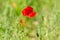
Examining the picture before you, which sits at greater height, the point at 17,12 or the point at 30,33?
the point at 17,12

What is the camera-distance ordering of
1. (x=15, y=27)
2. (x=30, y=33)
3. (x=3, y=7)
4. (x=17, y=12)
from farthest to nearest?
(x=3, y=7), (x=17, y=12), (x=30, y=33), (x=15, y=27)

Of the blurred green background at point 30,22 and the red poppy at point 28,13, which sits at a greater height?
the red poppy at point 28,13

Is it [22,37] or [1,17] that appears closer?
[22,37]

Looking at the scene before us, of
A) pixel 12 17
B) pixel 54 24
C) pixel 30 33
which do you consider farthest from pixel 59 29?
pixel 12 17

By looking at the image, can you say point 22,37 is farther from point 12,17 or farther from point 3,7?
point 3,7

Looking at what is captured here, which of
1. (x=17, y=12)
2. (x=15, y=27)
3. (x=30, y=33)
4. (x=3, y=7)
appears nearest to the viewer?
(x=15, y=27)

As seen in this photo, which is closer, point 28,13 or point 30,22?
point 28,13

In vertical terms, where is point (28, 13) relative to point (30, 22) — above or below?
above

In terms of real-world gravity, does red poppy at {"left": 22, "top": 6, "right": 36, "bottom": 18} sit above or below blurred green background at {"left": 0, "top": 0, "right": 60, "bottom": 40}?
above
